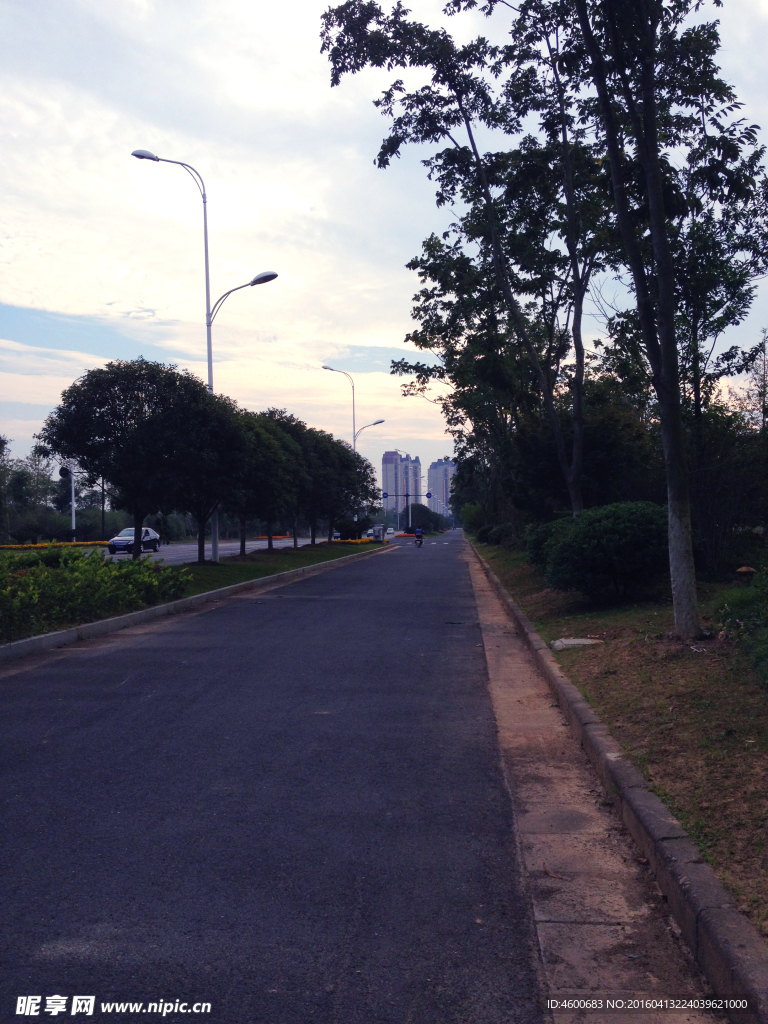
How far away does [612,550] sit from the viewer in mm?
12680

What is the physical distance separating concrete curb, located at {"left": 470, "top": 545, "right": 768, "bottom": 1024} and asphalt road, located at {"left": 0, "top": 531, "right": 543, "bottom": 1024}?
676 mm

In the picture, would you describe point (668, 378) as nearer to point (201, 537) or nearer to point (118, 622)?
point (118, 622)

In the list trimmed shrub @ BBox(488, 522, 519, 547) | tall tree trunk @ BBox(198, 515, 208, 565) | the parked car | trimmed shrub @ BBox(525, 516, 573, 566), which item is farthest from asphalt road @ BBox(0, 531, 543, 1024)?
trimmed shrub @ BBox(488, 522, 519, 547)

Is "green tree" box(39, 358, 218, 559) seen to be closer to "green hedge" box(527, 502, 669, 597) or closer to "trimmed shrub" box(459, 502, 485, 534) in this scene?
"green hedge" box(527, 502, 669, 597)

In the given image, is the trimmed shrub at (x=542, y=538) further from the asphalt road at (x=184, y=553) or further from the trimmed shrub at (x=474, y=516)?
the trimmed shrub at (x=474, y=516)

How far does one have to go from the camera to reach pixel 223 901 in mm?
4184

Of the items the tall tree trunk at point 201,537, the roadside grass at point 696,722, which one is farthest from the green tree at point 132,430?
the roadside grass at point 696,722

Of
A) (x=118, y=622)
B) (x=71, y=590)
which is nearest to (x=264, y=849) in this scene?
(x=71, y=590)

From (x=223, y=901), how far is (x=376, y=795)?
5.72 ft

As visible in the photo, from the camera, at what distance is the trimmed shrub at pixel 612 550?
1267 cm

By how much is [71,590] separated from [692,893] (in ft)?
38.6

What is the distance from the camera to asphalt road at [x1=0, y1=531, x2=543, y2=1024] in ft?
11.4

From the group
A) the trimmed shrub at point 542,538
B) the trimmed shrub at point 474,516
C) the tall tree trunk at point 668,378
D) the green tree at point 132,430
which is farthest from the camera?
the trimmed shrub at point 474,516

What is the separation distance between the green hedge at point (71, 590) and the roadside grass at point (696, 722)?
23.1 feet
